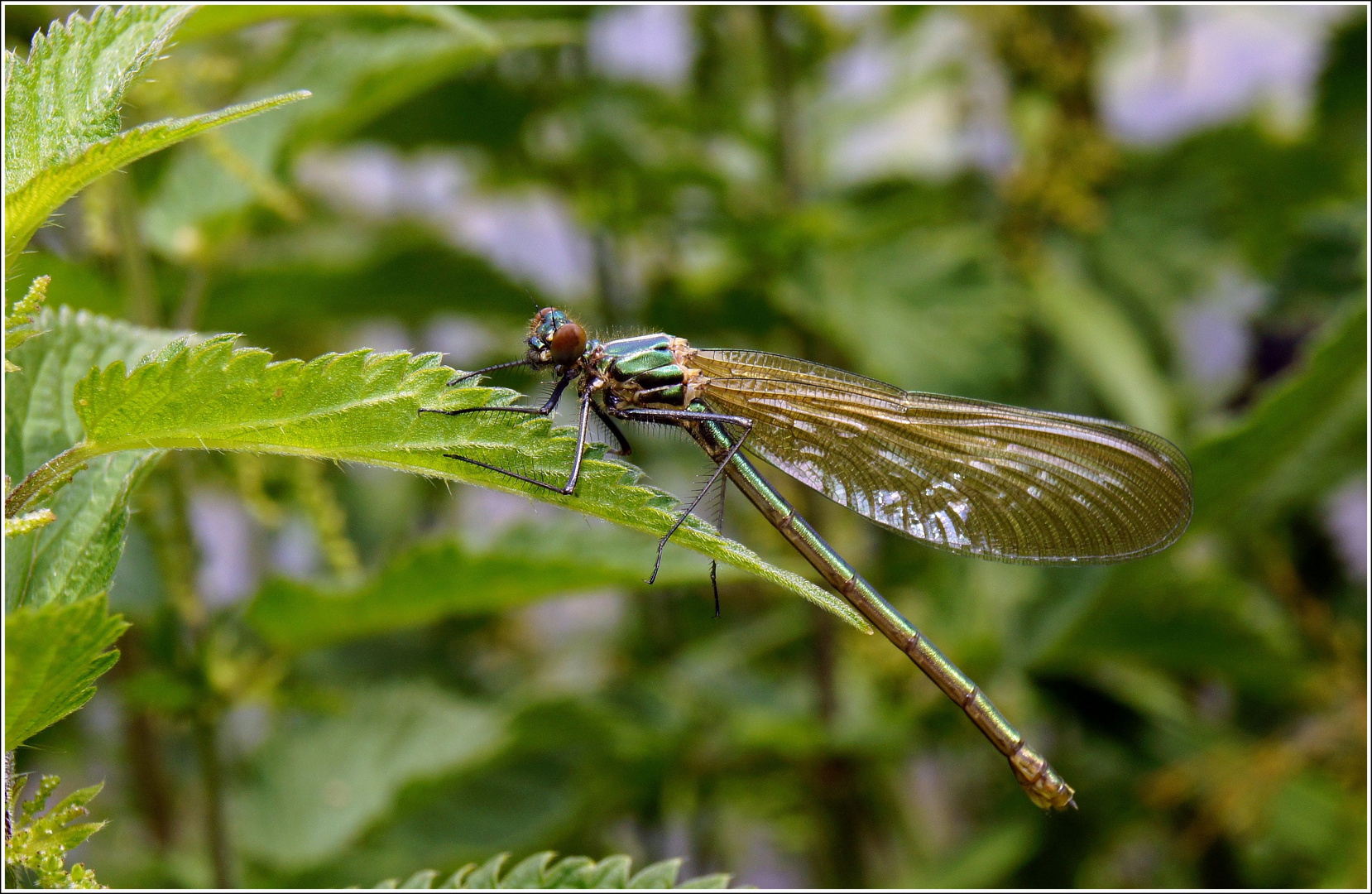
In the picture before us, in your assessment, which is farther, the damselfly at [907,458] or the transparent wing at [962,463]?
the transparent wing at [962,463]

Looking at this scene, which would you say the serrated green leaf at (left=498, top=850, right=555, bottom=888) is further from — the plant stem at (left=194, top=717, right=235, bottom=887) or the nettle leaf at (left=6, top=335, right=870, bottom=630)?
the plant stem at (left=194, top=717, right=235, bottom=887)

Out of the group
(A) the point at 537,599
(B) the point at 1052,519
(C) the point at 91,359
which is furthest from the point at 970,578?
(C) the point at 91,359

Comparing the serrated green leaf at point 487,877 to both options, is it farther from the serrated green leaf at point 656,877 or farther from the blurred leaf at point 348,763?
the blurred leaf at point 348,763

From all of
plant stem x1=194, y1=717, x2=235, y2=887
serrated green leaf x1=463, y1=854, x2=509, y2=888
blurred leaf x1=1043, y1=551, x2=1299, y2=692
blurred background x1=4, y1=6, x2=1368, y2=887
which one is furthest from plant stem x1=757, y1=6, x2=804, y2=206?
serrated green leaf x1=463, y1=854, x2=509, y2=888

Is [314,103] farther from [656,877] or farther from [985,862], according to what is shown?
[985,862]

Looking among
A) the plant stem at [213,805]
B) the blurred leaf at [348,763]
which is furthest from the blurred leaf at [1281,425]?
the plant stem at [213,805]

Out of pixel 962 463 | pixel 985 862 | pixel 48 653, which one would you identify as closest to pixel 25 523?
pixel 48 653

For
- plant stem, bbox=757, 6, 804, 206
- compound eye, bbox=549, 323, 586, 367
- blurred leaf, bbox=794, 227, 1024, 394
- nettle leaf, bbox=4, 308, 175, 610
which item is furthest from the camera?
plant stem, bbox=757, 6, 804, 206

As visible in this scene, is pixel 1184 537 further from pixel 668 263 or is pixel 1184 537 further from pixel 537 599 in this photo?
pixel 668 263
